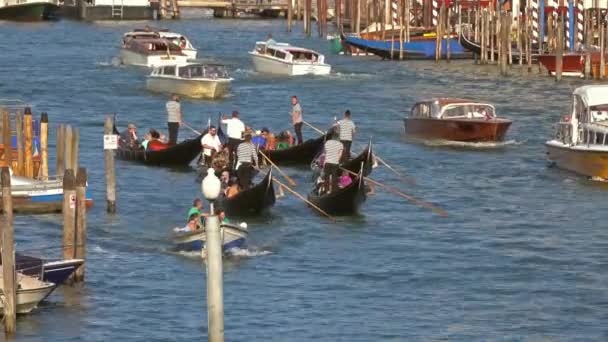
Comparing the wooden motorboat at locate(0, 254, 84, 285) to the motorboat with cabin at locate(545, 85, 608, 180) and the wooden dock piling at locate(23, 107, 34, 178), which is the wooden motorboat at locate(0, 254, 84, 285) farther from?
the motorboat with cabin at locate(545, 85, 608, 180)

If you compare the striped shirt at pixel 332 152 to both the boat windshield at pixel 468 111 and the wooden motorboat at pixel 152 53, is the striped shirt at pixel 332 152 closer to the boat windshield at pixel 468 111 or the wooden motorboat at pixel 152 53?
the boat windshield at pixel 468 111

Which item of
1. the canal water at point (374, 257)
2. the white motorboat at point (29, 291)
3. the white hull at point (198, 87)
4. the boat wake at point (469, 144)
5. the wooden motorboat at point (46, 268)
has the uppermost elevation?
the white hull at point (198, 87)

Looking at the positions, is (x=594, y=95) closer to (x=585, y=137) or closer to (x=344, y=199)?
(x=585, y=137)

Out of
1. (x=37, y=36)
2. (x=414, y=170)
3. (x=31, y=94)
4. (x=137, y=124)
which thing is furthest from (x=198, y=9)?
(x=414, y=170)

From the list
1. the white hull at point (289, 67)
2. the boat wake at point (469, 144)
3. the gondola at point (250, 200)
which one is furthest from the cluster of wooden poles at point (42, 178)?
the white hull at point (289, 67)

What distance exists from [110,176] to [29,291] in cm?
823

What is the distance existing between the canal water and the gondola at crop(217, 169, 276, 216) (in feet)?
0.93

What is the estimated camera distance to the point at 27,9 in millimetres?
110375

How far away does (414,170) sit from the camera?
42.7 meters

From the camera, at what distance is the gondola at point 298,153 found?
41.0 m

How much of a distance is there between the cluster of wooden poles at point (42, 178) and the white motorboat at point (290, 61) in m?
28.2

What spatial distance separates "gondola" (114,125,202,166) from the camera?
4119 centimetres

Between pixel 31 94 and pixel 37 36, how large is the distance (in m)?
35.4

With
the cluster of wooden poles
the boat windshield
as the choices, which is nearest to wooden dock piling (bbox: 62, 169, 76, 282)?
the cluster of wooden poles
